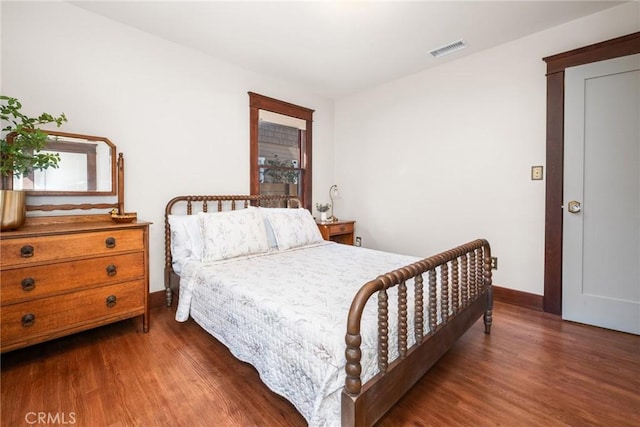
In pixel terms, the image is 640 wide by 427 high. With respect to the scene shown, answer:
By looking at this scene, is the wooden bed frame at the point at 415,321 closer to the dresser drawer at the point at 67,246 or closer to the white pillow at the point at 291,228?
the white pillow at the point at 291,228

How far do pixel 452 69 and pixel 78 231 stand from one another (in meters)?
3.69

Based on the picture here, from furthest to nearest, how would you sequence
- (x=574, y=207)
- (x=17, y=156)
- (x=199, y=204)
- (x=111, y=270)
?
1. (x=199, y=204)
2. (x=574, y=207)
3. (x=111, y=270)
4. (x=17, y=156)

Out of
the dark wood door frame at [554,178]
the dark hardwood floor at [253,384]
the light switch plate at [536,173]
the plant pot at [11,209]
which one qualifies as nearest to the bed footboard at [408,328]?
the dark hardwood floor at [253,384]

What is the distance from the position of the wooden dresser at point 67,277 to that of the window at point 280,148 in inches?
63.3

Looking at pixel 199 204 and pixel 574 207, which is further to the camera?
pixel 199 204

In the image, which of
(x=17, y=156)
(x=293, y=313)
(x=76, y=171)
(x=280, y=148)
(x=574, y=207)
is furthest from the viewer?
(x=280, y=148)

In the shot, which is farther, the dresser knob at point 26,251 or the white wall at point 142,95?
the white wall at point 142,95

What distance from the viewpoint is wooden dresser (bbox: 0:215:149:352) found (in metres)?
1.68

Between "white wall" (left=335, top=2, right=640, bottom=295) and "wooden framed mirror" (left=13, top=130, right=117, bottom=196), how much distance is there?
2.90m

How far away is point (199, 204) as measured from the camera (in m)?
3.03

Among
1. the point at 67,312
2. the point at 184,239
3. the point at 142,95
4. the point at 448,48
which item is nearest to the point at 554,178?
the point at 448,48

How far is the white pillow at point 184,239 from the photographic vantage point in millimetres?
2457

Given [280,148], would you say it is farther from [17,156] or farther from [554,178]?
[554,178]

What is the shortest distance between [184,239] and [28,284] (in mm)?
989
